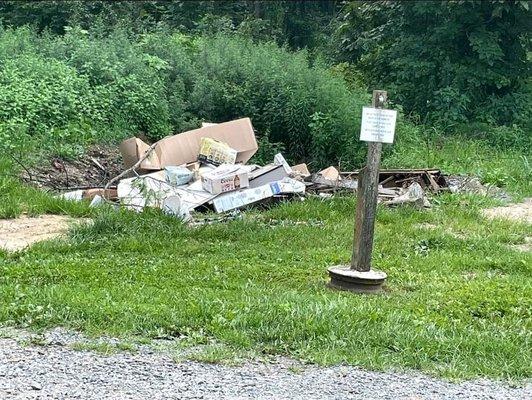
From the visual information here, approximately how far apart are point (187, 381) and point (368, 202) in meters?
2.76

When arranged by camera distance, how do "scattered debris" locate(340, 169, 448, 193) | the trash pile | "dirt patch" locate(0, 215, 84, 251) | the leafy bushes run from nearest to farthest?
"dirt patch" locate(0, 215, 84, 251), the trash pile, "scattered debris" locate(340, 169, 448, 193), the leafy bushes

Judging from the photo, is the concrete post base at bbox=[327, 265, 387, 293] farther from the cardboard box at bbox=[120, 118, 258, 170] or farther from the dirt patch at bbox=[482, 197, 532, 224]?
the cardboard box at bbox=[120, 118, 258, 170]

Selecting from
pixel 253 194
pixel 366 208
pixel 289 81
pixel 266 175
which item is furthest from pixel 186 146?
pixel 366 208

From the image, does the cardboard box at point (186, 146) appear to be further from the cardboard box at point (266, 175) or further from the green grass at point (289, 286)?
the green grass at point (289, 286)

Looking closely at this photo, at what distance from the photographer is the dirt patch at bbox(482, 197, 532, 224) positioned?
9711 millimetres

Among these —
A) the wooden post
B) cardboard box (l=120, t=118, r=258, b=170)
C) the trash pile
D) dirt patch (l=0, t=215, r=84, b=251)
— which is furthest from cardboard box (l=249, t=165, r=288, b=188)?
the wooden post

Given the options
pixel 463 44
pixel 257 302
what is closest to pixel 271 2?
pixel 463 44

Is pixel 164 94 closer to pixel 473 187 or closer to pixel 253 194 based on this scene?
pixel 253 194

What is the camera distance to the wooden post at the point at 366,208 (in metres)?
6.18

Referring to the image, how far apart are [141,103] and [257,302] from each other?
8847 mm

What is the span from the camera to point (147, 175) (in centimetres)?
1044

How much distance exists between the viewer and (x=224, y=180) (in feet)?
32.0

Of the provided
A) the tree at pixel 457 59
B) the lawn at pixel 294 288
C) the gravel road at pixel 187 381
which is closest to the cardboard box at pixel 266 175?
the lawn at pixel 294 288

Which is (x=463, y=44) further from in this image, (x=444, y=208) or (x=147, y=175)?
(x=147, y=175)
